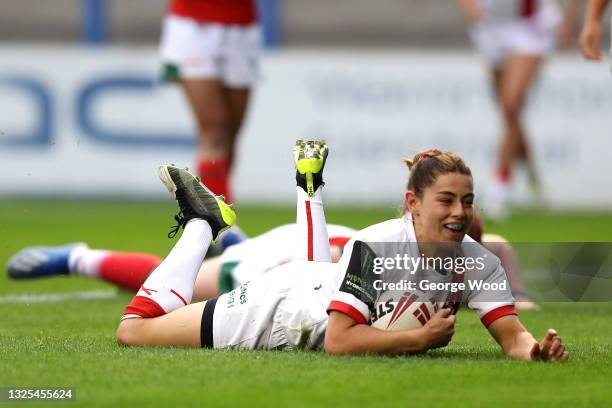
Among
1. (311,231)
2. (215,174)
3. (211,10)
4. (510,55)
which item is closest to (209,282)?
(311,231)

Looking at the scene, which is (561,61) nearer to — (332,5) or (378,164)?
(378,164)

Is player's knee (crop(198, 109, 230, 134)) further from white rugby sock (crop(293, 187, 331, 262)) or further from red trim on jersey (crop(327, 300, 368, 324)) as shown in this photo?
red trim on jersey (crop(327, 300, 368, 324))

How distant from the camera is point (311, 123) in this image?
48.1 ft

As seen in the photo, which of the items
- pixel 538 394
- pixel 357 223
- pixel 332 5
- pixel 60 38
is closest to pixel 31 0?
pixel 60 38

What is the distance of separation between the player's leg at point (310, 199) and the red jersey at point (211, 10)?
4592 millimetres

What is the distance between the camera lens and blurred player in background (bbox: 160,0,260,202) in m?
9.73

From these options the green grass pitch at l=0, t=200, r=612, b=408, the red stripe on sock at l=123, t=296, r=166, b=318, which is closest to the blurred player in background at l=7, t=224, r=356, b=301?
the green grass pitch at l=0, t=200, r=612, b=408

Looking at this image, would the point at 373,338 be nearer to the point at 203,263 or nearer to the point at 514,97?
the point at 203,263

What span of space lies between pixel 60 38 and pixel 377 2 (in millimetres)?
4683

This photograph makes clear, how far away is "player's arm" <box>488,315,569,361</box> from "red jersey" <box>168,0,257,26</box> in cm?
557

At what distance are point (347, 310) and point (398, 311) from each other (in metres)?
0.21

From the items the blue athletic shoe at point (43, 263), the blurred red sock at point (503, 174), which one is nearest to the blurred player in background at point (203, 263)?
the blue athletic shoe at point (43, 263)

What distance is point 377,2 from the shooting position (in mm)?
20328

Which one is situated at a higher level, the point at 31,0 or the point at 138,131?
the point at 31,0
